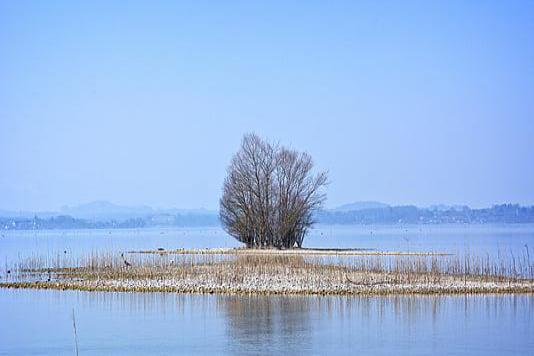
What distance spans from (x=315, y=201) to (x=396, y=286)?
37056 mm

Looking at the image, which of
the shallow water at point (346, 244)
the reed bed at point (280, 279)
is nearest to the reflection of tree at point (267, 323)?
the reed bed at point (280, 279)

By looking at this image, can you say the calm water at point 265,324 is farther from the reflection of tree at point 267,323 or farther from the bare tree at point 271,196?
the bare tree at point 271,196

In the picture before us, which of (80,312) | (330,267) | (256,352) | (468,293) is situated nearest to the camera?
(256,352)

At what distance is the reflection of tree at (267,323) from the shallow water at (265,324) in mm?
28

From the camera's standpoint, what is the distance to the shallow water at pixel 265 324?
21250 mm

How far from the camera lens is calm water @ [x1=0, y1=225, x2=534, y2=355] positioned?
21281mm

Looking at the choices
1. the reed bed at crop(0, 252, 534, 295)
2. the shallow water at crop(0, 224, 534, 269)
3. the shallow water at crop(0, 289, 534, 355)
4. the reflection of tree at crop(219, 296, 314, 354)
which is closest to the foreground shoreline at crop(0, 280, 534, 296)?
the reed bed at crop(0, 252, 534, 295)

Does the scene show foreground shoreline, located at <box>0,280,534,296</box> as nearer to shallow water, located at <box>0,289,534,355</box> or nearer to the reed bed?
the reed bed

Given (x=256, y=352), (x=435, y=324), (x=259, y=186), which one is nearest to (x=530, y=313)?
(x=435, y=324)

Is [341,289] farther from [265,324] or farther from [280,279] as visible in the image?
[265,324]

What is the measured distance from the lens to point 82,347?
2170 cm

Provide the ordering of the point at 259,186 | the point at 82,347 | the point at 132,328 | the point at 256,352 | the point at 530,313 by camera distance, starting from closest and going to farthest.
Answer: the point at 256,352 → the point at 82,347 → the point at 132,328 → the point at 530,313 → the point at 259,186

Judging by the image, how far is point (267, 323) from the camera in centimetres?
2502

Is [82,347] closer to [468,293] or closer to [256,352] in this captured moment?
[256,352]
